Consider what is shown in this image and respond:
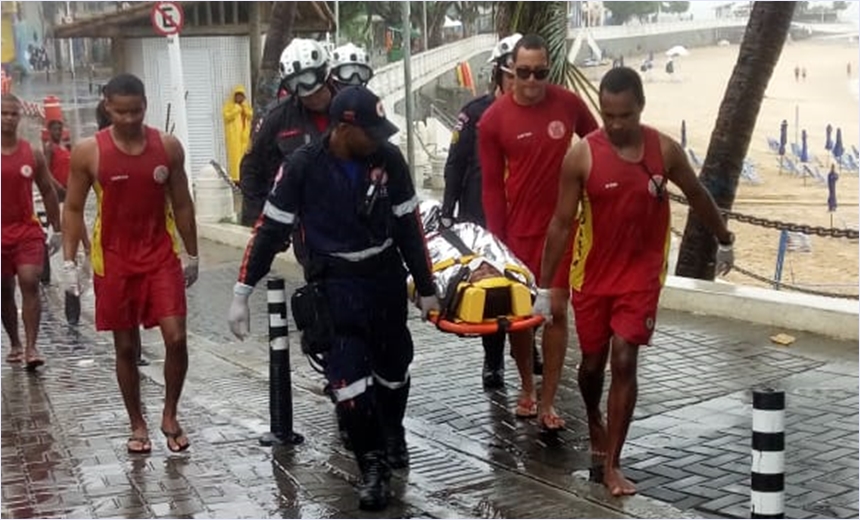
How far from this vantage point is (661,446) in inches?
251

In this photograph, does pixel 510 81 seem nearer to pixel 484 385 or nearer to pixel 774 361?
pixel 484 385

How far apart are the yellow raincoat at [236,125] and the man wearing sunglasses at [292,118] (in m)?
13.5

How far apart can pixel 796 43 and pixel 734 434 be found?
76.4 m

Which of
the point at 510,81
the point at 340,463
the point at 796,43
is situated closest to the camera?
the point at 340,463

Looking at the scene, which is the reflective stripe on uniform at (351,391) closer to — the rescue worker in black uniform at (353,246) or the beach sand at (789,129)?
the rescue worker in black uniform at (353,246)

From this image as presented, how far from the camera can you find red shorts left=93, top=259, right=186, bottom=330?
6445 mm

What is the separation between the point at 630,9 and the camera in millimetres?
75438

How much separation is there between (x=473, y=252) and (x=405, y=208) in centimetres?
86

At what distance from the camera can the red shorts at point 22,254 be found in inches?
336

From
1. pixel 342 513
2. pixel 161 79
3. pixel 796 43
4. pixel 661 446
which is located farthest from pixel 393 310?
pixel 796 43

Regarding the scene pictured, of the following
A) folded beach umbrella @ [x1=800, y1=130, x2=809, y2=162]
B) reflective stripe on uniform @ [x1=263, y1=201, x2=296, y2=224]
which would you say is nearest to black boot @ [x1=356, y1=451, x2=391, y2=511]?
reflective stripe on uniform @ [x1=263, y1=201, x2=296, y2=224]

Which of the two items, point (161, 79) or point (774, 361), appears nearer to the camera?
point (774, 361)

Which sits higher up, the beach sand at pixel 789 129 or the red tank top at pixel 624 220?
the red tank top at pixel 624 220

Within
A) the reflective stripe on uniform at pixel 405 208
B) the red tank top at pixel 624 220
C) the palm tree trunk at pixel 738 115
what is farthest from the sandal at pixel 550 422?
the palm tree trunk at pixel 738 115
